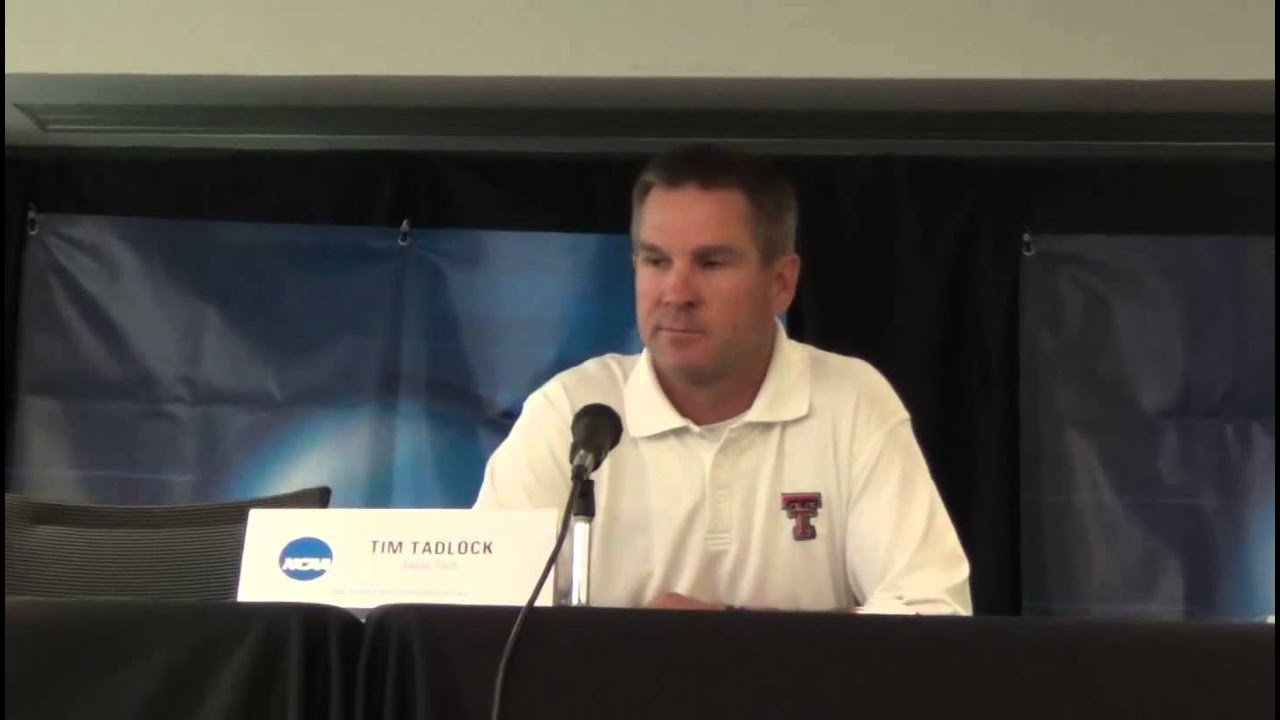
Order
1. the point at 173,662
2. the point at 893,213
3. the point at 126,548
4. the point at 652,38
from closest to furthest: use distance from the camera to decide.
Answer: the point at 173,662 → the point at 126,548 → the point at 652,38 → the point at 893,213

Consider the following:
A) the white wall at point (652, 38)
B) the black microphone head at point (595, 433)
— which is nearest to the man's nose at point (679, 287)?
the black microphone head at point (595, 433)

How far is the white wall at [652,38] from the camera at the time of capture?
120 inches

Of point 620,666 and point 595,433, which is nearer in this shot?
point 620,666

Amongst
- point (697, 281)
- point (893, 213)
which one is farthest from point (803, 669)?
point (893, 213)

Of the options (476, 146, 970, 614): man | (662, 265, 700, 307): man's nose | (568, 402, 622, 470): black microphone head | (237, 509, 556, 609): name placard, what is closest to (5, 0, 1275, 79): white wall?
(476, 146, 970, 614): man

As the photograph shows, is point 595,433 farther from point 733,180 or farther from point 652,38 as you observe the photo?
point 652,38

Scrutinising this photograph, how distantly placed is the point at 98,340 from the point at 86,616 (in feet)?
8.12

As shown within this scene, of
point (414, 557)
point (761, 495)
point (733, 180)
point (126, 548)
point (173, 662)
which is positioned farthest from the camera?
point (733, 180)

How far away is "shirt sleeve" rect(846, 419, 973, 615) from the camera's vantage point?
1.79m

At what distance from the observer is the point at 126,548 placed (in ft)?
5.57

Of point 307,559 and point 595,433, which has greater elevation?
point 595,433

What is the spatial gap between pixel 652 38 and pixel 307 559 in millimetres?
1978

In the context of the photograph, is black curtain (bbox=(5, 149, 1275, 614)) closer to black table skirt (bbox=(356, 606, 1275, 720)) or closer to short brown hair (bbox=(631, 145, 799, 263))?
short brown hair (bbox=(631, 145, 799, 263))

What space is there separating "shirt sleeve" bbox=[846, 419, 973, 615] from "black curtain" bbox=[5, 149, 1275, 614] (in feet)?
4.16
